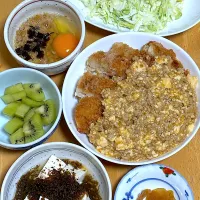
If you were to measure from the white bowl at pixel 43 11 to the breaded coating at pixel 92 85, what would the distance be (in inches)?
4.7

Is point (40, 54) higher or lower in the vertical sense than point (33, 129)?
higher

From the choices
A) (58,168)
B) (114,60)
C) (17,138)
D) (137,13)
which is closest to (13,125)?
(17,138)

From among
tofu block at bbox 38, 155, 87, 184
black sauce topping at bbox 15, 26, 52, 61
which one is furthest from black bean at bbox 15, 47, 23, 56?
tofu block at bbox 38, 155, 87, 184

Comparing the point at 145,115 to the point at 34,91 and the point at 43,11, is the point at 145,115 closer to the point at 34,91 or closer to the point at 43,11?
the point at 34,91

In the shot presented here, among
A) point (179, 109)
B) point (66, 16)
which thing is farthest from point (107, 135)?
point (66, 16)

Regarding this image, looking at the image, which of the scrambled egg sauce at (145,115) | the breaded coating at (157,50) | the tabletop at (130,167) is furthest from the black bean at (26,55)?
the breaded coating at (157,50)

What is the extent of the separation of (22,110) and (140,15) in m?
0.76

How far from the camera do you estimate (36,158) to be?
2176 mm

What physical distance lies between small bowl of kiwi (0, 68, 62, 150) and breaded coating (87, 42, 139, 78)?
217 millimetres

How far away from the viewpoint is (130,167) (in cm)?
222

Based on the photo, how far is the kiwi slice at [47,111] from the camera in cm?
221

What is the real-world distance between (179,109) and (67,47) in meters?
0.63

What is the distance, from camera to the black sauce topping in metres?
2.30

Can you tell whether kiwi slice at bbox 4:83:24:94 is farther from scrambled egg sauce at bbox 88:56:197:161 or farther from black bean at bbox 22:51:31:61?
scrambled egg sauce at bbox 88:56:197:161
